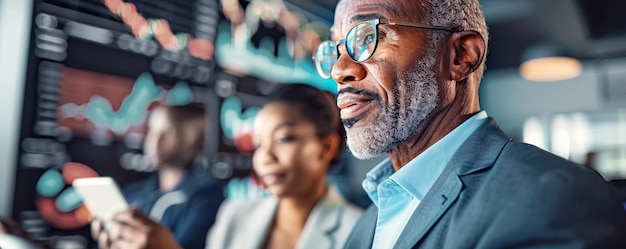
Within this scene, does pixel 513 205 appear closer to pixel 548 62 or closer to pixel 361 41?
pixel 361 41

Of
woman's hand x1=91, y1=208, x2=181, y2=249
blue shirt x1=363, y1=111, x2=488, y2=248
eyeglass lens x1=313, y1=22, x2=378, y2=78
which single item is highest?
eyeglass lens x1=313, y1=22, x2=378, y2=78

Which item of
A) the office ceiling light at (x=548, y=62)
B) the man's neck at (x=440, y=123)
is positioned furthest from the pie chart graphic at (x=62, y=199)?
the office ceiling light at (x=548, y=62)

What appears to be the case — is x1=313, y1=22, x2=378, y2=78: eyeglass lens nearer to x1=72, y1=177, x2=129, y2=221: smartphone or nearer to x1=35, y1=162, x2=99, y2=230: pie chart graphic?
x1=72, y1=177, x2=129, y2=221: smartphone

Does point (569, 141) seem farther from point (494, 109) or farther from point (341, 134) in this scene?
point (341, 134)

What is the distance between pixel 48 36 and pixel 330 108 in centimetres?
77

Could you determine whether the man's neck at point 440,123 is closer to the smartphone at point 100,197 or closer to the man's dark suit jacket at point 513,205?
the man's dark suit jacket at point 513,205

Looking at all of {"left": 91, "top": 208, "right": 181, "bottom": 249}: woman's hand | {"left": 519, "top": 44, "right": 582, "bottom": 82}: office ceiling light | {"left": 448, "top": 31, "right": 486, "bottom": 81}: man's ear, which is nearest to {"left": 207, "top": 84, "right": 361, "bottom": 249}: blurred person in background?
{"left": 91, "top": 208, "right": 181, "bottom": 249}: woman's hand

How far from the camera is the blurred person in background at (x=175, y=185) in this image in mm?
1520

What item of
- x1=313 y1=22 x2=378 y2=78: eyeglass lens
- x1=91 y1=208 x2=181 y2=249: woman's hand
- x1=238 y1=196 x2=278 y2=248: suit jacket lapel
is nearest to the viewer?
x1=313 y1=22 x2=378 y2=78: eyeglass lens

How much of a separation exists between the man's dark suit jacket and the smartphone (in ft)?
2.65

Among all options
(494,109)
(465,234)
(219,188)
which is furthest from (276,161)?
(494,109)

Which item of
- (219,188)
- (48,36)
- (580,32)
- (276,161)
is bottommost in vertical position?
(219,188)

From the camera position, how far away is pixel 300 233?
4.09 feet

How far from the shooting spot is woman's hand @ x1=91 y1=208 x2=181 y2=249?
1.15m
